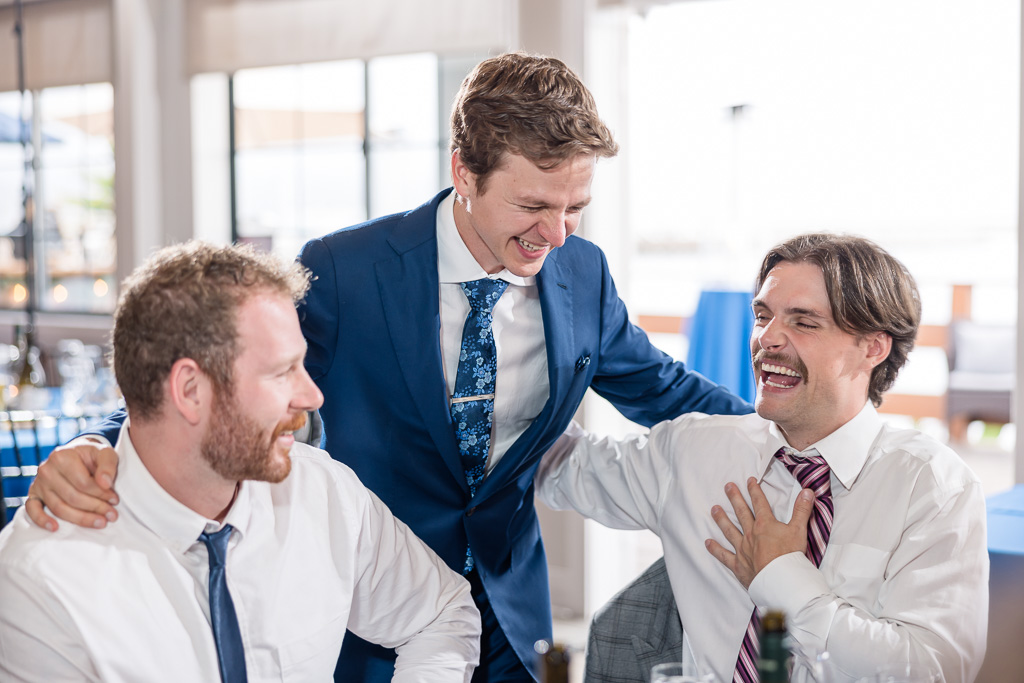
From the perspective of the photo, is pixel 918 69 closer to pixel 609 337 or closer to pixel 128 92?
pixel 128 92

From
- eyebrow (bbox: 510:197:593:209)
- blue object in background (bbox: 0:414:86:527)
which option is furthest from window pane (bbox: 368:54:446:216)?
eyebrow (bbox: 510:197:593:209)

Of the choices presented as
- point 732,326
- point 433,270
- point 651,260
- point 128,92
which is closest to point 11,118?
point 128,92

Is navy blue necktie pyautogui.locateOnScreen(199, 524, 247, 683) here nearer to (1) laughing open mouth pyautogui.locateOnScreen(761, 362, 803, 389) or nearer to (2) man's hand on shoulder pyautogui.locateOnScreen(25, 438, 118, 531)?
(2) man's hand on shoulder pyautogui.locateOnScreen(25, 438, 118, 531)

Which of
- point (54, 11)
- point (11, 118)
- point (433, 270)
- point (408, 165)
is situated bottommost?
point (433, 270)

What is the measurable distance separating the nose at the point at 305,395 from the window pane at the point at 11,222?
208 inches

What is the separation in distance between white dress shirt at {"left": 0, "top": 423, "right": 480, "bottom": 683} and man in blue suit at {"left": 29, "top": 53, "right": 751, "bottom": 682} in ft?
0.57

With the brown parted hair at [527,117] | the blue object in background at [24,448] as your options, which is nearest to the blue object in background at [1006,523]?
the brown parted hair at [527,117]

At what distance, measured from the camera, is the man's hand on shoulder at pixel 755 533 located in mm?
1501

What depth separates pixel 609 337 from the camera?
1896 millimetres

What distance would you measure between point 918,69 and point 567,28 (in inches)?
355

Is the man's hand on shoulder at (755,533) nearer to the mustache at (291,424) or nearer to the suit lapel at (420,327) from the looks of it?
the suit lapel at (420,327)

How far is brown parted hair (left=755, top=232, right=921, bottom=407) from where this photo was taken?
165cm

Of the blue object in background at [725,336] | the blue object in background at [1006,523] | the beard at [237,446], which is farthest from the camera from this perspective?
the blue object in background at [725,336]

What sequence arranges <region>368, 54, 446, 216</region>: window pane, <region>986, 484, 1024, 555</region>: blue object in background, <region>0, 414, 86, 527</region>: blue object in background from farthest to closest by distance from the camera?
<region>368, 54, 446, 216</region>: window pane → <region>0, 414, 86, 527</region>: blue object in background → <region>986, 484, 1024, 555</region>: blue object in background
